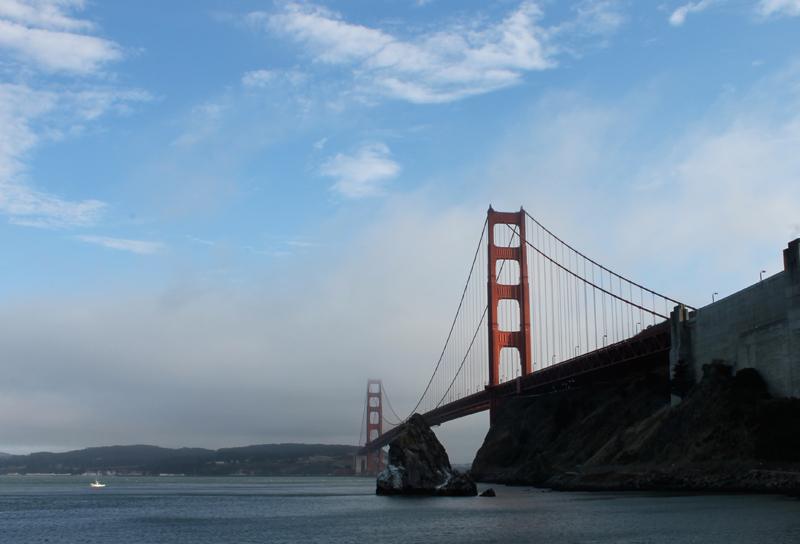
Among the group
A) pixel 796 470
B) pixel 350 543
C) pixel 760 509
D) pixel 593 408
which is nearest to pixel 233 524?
pixel 350 543

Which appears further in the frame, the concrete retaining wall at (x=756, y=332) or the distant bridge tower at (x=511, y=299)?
the distant bridge tower at (x=511, y=299)

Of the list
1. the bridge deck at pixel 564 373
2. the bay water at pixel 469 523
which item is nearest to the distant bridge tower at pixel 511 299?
the bridge deck at pixel 564 373

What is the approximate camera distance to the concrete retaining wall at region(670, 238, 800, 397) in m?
47.4

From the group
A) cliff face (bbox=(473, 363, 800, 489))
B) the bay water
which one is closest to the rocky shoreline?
cliff face (bbox=(473, 363, 800, 489))

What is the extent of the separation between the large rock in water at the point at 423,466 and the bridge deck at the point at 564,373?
902 inches

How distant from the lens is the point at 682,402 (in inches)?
2250

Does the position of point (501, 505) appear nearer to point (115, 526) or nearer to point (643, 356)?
point (115, 526)

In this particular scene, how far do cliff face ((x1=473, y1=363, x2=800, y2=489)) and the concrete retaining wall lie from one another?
4.67ft

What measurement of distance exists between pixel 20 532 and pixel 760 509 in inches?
1361

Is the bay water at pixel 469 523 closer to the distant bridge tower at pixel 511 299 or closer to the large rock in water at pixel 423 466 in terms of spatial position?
the large rock in water at pixel 423 466

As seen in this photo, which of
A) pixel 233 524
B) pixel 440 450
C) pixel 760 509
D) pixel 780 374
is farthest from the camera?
pixel 440 450

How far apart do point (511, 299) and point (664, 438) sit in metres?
42.8

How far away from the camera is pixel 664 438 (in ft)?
181

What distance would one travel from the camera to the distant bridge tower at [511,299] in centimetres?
9456
